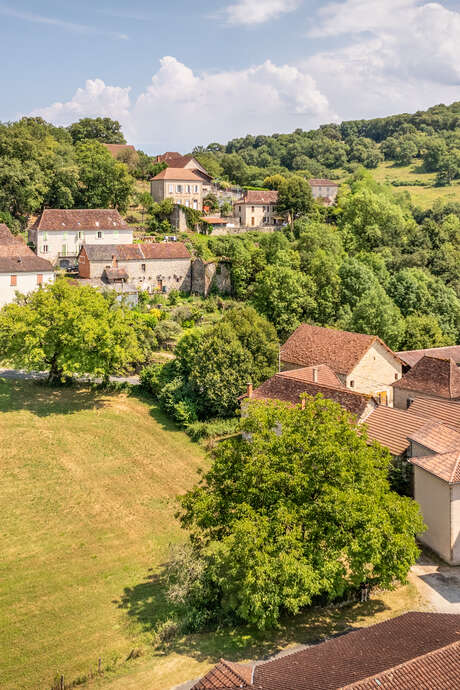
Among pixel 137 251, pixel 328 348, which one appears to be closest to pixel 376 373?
pixel 328 348

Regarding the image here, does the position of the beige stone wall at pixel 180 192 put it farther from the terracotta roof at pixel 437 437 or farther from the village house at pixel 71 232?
the terracotta roof at pixel 437 437

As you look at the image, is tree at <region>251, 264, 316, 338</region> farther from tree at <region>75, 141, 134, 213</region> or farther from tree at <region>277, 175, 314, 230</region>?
tree at <region>75, 141, 134, 213</region>

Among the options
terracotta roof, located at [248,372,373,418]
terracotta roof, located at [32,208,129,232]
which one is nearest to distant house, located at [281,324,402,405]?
terracotta roof, located at [248,372,373,418]

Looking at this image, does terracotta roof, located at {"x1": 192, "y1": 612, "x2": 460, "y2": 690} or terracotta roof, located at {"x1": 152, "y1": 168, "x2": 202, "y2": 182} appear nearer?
terracotta roof, located at {"x1": 192, "y1": 612, "x2": 460, "y2": 690}

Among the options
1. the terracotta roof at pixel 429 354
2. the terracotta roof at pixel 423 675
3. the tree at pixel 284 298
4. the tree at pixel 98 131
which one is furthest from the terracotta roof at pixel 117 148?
the terracotta roof at pixel 423 675

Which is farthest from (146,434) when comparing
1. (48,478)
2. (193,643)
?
(193,643)

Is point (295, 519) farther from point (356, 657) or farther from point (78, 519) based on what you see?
point (78, 519)
